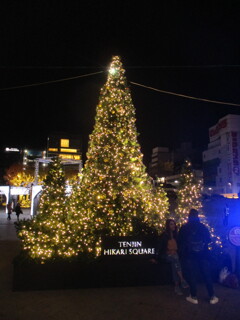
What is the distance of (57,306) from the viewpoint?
5.16 meters

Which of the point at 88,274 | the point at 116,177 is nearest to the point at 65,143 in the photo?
the point at 116,177

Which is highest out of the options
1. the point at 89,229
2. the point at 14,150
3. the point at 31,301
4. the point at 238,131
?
the point at 238,131

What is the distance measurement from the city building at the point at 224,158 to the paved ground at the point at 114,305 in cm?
4696

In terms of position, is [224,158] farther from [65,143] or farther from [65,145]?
[65,143]

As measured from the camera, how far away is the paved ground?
15.6ft

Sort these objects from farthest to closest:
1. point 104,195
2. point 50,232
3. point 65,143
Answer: point 65,143 → point 104,195 → point 50,232

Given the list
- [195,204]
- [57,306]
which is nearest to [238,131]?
[195,204]

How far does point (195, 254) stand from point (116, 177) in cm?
349

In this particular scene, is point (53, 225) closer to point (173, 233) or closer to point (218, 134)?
point (173, 233)

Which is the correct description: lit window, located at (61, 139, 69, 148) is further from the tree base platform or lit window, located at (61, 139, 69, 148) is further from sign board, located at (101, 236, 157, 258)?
the tree base platform

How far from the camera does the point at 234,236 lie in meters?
6.22

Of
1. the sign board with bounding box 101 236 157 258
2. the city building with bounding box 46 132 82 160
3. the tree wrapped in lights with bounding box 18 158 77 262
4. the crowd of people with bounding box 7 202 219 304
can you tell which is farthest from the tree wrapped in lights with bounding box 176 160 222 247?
the city building with bounding box 46 132 82 160

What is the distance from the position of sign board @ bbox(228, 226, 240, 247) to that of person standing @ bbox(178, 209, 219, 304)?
3.61 feet

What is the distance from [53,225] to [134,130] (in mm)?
3639
